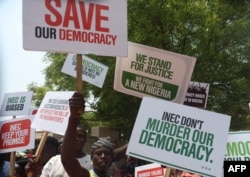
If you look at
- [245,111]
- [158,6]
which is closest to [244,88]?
[245,111]

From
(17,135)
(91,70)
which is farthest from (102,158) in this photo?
(91,70)

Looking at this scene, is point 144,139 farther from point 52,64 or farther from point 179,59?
point 52,64

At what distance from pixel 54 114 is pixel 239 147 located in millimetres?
1708

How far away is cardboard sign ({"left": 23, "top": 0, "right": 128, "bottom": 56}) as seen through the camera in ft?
10.5

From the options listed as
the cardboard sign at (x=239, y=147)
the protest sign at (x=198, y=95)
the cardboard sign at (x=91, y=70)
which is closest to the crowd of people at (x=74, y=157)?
the cardboard sign at (x=239, y=147)

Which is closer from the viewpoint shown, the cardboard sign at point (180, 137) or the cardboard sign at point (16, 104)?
the cardboard sign at point (180, 137)

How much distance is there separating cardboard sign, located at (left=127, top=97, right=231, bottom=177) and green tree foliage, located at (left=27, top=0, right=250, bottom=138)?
33.1 feet

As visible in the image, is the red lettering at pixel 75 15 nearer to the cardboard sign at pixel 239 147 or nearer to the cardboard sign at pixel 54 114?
the cardboard sign at pixel 54 114

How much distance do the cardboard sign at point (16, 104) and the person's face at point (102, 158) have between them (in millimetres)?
1955

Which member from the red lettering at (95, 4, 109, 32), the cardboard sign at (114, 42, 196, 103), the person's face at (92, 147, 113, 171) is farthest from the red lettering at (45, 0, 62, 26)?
the person's face at (92, 147, 113, 171)

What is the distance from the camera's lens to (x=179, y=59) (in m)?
4.13

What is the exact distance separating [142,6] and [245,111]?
4264 millimetres

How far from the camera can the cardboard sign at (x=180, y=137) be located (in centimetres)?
305

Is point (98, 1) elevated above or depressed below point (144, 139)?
above
